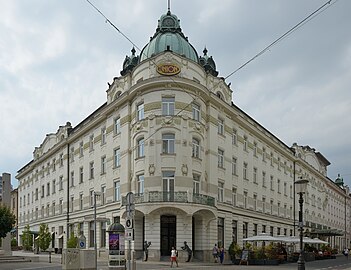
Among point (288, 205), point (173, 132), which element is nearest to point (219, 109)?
point (173, 132)

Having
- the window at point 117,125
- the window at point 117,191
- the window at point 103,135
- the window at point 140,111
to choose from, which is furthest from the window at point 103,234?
the window at point 140,111

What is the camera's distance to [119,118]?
136 ft

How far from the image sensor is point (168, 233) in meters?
36.3

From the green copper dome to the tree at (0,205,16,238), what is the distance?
16.6 meters

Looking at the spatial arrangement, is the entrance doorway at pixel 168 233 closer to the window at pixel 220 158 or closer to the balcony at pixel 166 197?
the balcony at pixel 166 197

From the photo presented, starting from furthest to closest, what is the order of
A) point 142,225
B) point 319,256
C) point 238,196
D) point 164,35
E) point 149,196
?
point 319,256
point 238,196
point 164,35
point 142,225
point 149,196

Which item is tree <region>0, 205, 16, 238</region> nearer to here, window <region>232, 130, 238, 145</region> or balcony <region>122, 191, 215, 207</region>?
balcony <region>122, 191, 215, 207</region>

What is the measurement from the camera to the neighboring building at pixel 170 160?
35.9 meters

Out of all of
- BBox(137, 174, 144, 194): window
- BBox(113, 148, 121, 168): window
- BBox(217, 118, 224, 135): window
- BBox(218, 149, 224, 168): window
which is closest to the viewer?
BBox(137, 174, 144, 194): window

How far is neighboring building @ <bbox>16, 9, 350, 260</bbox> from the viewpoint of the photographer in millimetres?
35875

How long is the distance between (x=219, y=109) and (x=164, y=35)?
7.87 m

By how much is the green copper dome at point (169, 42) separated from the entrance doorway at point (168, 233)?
12782 millimetres

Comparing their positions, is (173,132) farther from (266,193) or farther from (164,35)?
(266,193)

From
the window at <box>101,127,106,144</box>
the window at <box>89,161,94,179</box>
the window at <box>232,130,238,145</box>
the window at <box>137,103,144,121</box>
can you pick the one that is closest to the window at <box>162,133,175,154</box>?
the window at <box>137,103,144,121</box>
